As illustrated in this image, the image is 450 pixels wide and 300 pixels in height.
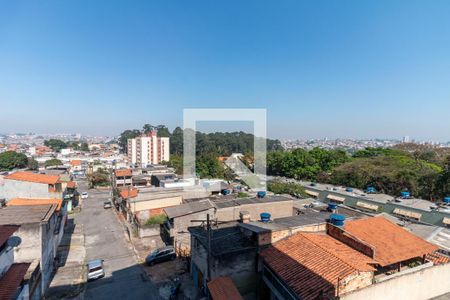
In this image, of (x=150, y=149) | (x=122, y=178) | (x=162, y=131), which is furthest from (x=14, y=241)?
(x=162, y=131)

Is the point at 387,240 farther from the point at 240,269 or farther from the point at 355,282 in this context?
the point at 240,269

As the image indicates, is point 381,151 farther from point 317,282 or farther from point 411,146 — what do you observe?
point 317,282

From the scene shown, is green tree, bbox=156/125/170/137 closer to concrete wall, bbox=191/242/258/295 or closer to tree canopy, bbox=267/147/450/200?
tree canopy, bbox=267/147/450/200

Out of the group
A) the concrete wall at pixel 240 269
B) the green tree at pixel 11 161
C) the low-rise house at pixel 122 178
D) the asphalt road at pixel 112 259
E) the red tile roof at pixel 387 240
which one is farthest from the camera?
the green tree at pixel 11 161

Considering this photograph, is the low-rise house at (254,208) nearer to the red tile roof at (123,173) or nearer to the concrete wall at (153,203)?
the concrete wall at (153,203)

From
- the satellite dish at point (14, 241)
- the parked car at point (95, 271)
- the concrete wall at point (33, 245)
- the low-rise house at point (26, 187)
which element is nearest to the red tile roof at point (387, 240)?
the parked car at point (95, 271)

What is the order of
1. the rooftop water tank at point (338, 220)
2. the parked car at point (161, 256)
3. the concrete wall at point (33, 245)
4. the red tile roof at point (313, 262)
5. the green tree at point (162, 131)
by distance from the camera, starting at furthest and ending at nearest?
the green tree at point (162, 131) → the parked car at point (161, 256) → the concrete wall at point (33, 245) → the rooftop water tank at point (338, 220) → the red tile roof at point (313, 262)
